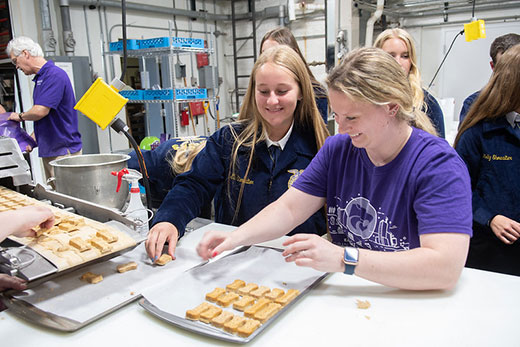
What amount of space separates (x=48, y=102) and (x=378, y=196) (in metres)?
3.16

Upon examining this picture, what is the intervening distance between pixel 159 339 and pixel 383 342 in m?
0.46

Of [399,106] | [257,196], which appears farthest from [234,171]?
[399,106]

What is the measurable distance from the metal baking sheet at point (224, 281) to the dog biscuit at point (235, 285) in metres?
0.03

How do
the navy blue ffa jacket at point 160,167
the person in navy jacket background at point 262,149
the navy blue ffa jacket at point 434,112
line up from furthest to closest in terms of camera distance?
the navy blue ffa jacket at point 160,167
the navy blue ffa jacket at point 434,112
the person in navy jacket background at point 262,149

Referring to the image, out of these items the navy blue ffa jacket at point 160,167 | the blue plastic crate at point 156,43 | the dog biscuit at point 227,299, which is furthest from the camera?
the blue plastic crate at point 156,43

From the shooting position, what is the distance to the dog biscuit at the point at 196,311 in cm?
86

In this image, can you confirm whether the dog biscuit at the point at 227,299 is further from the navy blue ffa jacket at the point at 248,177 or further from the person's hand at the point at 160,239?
the navy blue ffa jacket at the point at 248,177

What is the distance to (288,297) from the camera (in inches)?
36.5

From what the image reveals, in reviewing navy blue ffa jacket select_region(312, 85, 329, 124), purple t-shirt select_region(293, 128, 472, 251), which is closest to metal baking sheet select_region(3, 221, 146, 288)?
purple t-shirt select_region(293, 128, 472, 251)

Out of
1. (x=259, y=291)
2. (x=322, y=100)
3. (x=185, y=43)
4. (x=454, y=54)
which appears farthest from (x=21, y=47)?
(x=454, y=54)

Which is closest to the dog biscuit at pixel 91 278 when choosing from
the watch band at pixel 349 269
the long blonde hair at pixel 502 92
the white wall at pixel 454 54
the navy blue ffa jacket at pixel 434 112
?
the watch band at pixel 349 269

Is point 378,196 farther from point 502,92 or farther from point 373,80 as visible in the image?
point 502,92

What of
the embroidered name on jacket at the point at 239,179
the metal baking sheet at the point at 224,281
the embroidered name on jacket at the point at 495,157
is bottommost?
the metal baking sheet at the point at 224,281

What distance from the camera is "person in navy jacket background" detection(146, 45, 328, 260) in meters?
1.49
